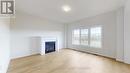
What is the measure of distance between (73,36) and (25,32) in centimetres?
386

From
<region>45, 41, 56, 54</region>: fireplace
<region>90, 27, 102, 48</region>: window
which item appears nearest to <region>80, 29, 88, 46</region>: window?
<region>90, 27, 102, 48</region>: window

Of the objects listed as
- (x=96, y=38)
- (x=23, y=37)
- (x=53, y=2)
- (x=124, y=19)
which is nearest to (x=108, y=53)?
(x=96, y=38)

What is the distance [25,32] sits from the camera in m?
5.10

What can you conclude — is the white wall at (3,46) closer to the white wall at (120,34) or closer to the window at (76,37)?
the white wall at (120,34)

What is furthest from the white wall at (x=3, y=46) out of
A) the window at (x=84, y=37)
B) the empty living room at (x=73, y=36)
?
the window at (x=84, y=37)

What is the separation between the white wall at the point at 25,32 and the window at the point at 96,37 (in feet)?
10.1

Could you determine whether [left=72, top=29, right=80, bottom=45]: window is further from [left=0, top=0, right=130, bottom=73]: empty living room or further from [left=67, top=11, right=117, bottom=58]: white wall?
[left=67, top=11, right=117, bottom=58]: white wall

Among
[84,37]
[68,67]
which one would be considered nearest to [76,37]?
[84,37]

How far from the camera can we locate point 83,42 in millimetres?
6613

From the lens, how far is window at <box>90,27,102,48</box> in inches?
210

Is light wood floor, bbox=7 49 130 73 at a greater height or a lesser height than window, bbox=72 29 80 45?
lesser

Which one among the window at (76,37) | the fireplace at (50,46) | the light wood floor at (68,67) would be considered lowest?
the light wood floor at (68,67)

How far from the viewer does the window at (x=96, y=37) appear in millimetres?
5339

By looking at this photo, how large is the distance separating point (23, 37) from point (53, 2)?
2.62 metres
